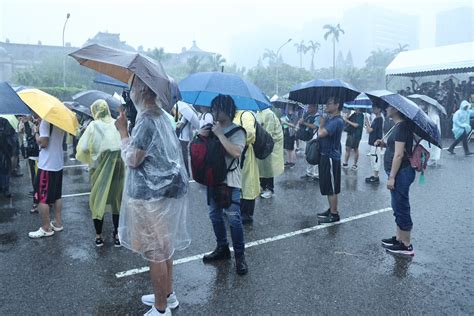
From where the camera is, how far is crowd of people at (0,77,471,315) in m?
2.83

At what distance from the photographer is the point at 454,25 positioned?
135500 mm

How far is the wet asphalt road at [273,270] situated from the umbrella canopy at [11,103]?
1489 millimetres

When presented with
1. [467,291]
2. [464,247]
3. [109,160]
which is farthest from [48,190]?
[464,247]

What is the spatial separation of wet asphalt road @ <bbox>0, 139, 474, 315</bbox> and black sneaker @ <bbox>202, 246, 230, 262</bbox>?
0.34 ft

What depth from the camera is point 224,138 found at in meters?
3.48

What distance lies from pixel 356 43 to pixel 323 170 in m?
190

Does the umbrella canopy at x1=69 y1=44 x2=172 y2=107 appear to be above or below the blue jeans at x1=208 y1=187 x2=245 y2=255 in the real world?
above

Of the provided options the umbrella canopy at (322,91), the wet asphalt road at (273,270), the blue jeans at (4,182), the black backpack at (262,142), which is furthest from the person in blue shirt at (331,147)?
the blue jeans at (4,182)

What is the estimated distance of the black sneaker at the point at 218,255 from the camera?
13.5ft

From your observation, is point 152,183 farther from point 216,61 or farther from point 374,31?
point 374,31

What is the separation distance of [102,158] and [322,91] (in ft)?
11.6

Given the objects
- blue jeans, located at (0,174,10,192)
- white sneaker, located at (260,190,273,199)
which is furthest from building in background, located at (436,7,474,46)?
blue jeans, located at (0,174,10,192)

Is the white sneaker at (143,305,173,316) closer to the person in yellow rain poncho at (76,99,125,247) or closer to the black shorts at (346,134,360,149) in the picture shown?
the person in yellow rain poncho at (76,99,125,247)

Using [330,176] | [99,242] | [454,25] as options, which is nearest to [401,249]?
[330,176]
